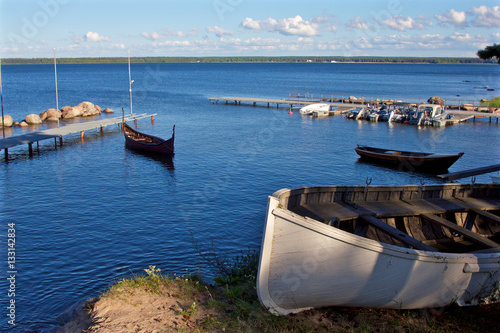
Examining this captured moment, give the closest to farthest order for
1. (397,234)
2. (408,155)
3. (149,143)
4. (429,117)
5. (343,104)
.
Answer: (397,234)
(408,155)
(149,143)
(429,117)
(343,104)

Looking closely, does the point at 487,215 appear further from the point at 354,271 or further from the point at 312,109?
the point at 312,109

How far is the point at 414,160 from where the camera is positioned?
31641 mm

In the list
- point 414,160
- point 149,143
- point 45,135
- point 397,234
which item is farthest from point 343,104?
point 397,234

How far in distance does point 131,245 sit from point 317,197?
8.69 metres

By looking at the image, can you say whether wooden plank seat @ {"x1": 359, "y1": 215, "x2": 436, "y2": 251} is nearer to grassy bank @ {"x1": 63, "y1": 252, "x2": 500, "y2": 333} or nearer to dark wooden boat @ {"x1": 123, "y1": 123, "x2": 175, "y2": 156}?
grassy bank @ {"x1": 63, "y1": 252, "x2": 500, "y2": 333}

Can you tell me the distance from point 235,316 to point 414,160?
26.0 m

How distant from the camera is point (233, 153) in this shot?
119 feet

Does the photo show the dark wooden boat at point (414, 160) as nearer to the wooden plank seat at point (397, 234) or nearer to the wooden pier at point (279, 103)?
the wooden plank seat at point (397, 234)

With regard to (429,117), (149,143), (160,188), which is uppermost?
(429,117)

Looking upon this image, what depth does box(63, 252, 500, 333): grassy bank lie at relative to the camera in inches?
340

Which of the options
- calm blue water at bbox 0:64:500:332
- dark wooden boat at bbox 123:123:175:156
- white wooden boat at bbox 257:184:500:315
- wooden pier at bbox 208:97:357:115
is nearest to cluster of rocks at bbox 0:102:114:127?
→ calm blue water at bbox 0:64:500:332

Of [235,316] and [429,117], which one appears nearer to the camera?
[235,316]

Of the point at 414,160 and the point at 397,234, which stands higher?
the point at 397,234

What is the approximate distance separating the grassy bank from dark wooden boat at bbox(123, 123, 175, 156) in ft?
80.1
